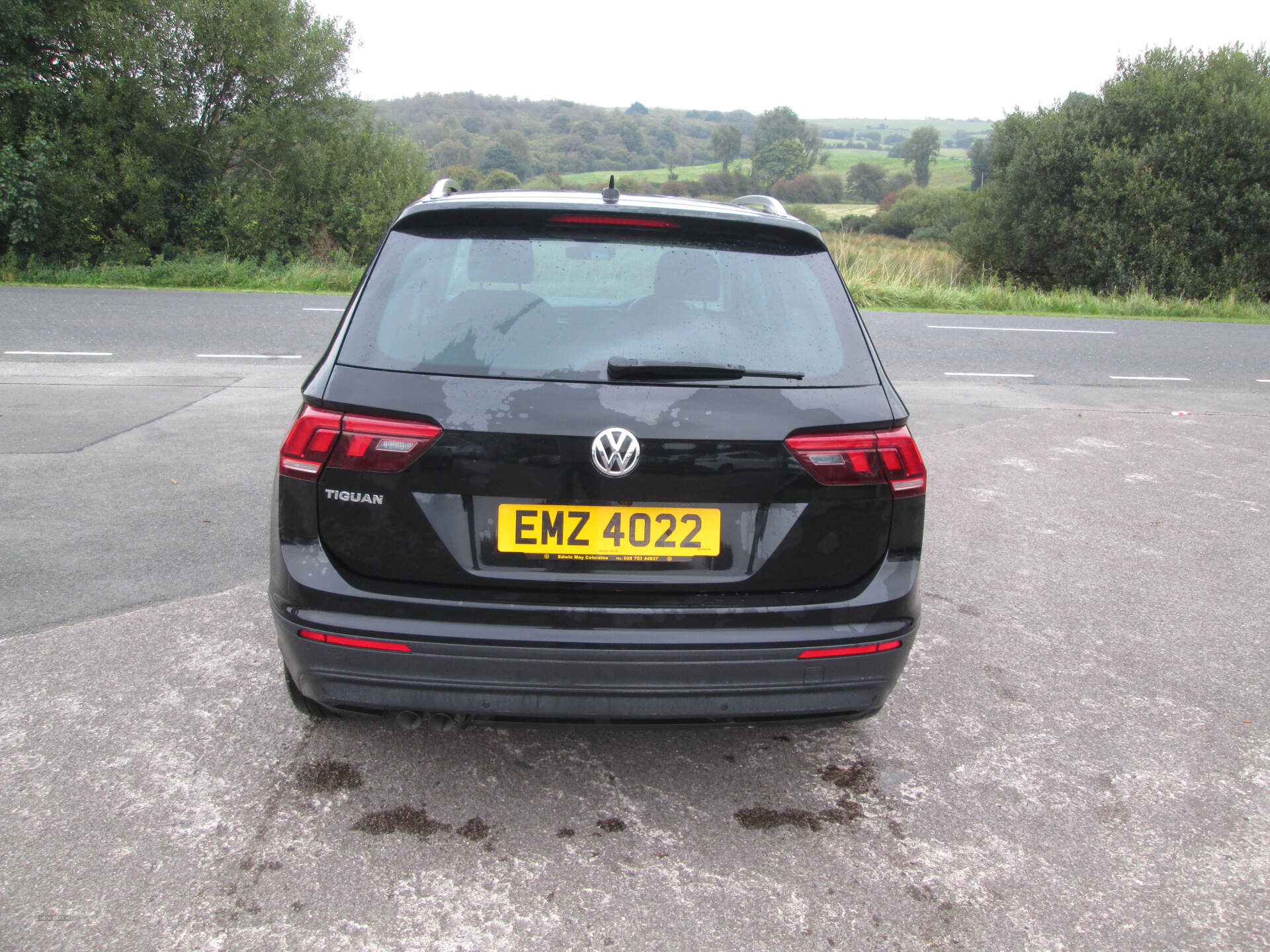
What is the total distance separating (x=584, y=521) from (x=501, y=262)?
799mm

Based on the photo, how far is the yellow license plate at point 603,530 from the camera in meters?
2.31

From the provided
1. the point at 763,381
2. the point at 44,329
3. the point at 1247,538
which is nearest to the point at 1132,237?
the point at 1247,538

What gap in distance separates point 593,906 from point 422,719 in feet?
2.13

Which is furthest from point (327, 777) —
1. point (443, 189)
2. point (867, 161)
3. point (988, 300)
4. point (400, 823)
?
point (867, 161)

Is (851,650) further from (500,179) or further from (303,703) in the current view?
(500,179)

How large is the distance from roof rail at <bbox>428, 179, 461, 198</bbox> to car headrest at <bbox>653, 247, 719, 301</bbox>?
0.81 metres

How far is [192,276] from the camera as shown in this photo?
55.6 ft

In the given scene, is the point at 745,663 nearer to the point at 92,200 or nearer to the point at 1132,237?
the point at 92,200

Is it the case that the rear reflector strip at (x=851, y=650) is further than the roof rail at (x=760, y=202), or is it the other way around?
the roof rail at (x=760, y=202)

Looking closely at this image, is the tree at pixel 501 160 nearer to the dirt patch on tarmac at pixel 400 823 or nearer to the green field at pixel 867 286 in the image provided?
the green field at pixel 867 286

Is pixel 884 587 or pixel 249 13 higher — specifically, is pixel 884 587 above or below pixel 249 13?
below

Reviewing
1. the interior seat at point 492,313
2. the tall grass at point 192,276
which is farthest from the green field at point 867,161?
the interior seat at point 492,313

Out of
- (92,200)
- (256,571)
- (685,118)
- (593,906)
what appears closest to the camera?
(593,906)

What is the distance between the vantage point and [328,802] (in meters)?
2.65
